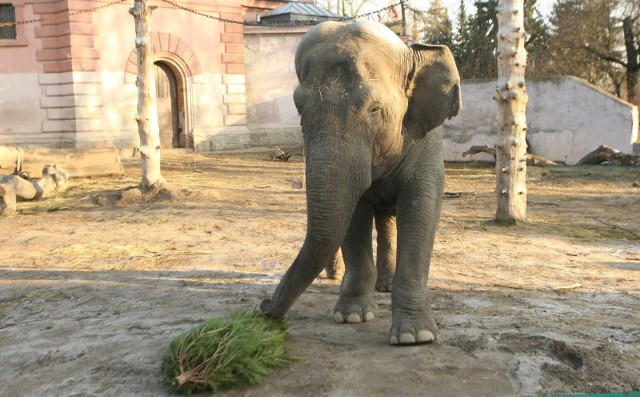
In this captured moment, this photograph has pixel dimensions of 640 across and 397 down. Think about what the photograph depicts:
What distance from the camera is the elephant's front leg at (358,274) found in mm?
4438

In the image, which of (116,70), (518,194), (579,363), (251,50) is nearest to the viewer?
(579,363)

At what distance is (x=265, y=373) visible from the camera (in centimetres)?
341

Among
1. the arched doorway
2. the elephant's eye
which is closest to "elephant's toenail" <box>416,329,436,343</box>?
the elephant's eye

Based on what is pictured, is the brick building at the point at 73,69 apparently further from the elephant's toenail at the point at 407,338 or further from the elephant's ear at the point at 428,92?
the elephant's toenail at the point at 407,338

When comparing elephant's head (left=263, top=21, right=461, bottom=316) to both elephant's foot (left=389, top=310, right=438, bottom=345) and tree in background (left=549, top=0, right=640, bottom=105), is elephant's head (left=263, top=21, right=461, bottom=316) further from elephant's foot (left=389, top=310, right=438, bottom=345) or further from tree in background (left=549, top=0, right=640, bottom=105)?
tree in background (left=549, top=0, right=640, bottom=105)

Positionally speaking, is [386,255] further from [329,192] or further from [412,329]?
[329,192]

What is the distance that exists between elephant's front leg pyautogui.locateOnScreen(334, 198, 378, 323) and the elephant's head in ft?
2.06

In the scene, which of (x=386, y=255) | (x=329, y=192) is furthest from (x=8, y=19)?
(x=329, y=192)

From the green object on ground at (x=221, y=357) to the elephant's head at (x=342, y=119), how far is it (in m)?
0.39

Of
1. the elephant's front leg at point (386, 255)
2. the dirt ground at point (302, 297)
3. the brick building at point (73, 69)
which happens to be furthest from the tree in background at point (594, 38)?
the elephant's front leg at point (386, 255)

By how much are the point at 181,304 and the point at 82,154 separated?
927cm

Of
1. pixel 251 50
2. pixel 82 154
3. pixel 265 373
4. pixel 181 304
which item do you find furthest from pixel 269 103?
pixel 265 373

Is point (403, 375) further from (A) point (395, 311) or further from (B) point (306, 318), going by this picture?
(B) point (306, 318)

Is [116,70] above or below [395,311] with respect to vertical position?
above
